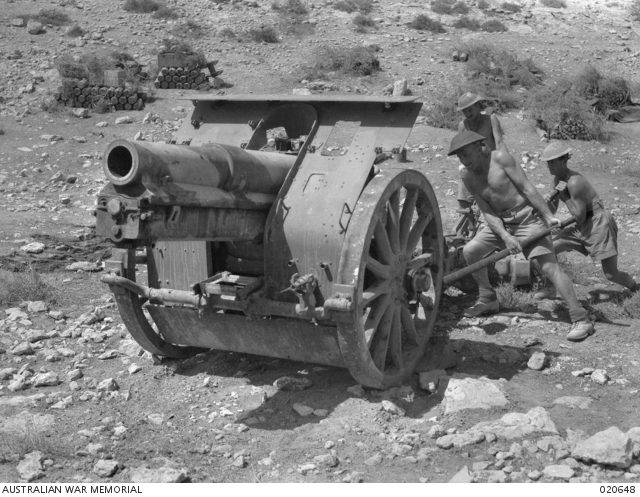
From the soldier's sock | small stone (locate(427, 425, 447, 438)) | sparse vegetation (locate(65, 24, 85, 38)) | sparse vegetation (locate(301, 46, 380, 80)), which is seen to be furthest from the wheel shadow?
sparse vegetation (locate(65, 24, 85, 38))

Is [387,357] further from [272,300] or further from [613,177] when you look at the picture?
[613,177]

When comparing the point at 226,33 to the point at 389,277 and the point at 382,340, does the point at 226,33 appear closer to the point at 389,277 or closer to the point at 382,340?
the point at 389,277

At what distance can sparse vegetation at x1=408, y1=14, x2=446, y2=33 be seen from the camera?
19.2 metres

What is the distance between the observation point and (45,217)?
1040cm

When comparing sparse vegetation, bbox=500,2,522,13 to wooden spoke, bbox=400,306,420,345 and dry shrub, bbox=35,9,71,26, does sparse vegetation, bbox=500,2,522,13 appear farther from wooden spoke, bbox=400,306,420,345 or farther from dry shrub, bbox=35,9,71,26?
wooden spoke, bbox=400,306,420,345

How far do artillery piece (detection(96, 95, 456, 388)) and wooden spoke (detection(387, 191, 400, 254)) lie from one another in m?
0.01

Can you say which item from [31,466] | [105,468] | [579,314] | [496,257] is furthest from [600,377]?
[31,466]

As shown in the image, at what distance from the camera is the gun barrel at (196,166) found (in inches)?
166

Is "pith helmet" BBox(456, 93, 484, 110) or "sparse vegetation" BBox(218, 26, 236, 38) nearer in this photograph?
"pith helmet" BBox(456, 93, 484, 110)

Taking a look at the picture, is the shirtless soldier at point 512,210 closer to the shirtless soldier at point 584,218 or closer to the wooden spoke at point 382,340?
the shirtless soldier at point 584,218

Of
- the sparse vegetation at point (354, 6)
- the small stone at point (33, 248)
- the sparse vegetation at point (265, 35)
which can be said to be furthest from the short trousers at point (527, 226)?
the sparse vegetation at point (354, 6)

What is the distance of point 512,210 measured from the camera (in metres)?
6.51

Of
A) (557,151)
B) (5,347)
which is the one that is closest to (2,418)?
(5,347)

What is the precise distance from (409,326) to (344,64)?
37.8 feet
